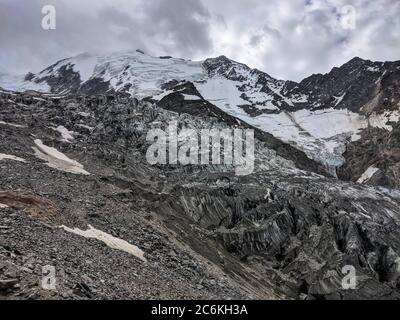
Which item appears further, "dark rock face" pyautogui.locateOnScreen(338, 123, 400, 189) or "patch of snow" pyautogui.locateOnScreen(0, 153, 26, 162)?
"dark rock face" pyautogui.locateOnScreen(338, 123, 400, 189)

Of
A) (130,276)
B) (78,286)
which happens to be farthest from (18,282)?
(130,276)

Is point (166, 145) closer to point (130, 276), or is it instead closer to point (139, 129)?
point (139, 129)

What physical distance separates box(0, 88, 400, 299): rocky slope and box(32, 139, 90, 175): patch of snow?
1.08 ft

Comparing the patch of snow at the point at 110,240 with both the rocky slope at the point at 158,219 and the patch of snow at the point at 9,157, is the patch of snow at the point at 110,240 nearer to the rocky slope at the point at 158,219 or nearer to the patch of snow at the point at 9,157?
the rocky slope at the point at 158,219

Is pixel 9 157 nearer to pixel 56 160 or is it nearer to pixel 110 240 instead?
pixel 56 160

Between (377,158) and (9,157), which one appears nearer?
(9,157)

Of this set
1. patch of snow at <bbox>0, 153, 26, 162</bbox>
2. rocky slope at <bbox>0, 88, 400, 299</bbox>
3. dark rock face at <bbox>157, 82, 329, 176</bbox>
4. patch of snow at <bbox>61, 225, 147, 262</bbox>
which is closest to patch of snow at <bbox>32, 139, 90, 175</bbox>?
rocky slope at <bbox>0, 88, 400, 299</bbox>

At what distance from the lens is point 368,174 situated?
14088 cm

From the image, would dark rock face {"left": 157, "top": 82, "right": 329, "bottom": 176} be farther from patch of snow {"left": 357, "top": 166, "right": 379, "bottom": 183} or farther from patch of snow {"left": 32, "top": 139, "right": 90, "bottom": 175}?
patch of snow {"left": 32, "top": 139, "right": 90, "bottom": 175}

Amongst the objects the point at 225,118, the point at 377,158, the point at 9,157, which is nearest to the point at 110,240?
the point at 9,157

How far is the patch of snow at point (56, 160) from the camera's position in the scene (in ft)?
194

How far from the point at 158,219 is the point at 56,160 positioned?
16.1 metres

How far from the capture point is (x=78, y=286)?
2358 centimetres

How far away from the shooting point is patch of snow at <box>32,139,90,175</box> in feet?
194
